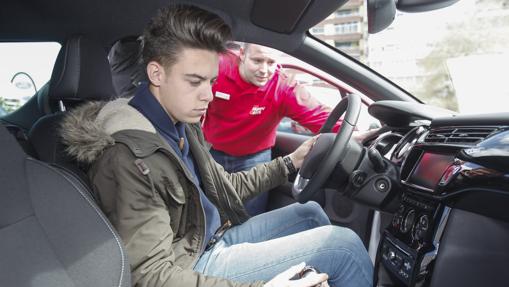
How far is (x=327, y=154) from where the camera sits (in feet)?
4.51

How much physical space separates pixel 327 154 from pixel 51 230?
31.6 inches

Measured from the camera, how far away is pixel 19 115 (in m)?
1.83

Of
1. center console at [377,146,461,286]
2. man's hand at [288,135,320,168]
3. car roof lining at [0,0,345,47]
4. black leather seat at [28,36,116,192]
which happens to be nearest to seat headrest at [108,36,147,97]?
car roof lining at [0,0,345,47]

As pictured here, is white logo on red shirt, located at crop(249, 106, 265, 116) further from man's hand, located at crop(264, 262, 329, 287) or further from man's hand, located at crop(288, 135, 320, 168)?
man's hand, located at crop(264, 262, 329, 287)

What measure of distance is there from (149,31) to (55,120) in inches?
17.5

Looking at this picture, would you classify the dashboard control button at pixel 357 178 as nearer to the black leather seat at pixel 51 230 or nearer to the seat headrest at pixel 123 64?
the black leather seat at pixel 51 230

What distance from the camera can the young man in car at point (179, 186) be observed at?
A: 1.04 metres

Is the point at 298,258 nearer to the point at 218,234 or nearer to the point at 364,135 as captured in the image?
the point at 218,234

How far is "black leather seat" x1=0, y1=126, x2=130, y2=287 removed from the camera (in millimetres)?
923

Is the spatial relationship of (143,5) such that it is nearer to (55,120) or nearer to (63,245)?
(55,120)

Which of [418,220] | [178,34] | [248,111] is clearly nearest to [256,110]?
[248,111]

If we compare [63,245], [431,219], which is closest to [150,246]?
[63,245]

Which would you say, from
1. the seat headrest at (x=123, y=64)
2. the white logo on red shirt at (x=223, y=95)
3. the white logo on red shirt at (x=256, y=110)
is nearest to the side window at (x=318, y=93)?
the white logo on red shirt at (x=256, y=110)

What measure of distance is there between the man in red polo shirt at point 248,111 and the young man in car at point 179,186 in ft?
2.40
